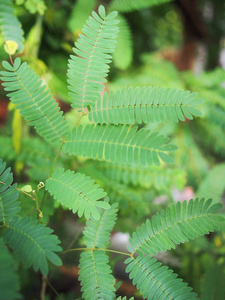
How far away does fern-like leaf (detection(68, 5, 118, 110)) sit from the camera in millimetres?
891

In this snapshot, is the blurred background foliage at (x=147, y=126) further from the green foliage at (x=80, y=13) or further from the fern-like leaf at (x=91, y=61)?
the fern-like leaf at (x=91, y=61)

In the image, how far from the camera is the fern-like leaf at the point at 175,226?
85 centimetres

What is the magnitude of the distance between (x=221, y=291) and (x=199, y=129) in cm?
121

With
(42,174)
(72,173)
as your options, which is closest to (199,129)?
(42,174)

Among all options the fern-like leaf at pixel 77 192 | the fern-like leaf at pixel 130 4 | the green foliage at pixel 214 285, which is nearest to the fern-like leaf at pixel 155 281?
the fern-like leaf at pixel 77 192

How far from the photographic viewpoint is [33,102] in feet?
2.89

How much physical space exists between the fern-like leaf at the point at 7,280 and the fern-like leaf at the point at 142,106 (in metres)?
0.49

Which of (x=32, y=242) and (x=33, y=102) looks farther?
(x=33, y=102)

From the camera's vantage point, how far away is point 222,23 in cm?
275

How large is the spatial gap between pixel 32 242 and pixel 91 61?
1.91 feet

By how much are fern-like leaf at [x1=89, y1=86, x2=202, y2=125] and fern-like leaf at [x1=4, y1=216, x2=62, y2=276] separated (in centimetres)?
39

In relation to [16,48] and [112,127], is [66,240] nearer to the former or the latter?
[112,127]

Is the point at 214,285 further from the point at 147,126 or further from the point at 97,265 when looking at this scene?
the point at 147,126

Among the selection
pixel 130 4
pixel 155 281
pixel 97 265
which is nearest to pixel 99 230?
pixel 97 265
